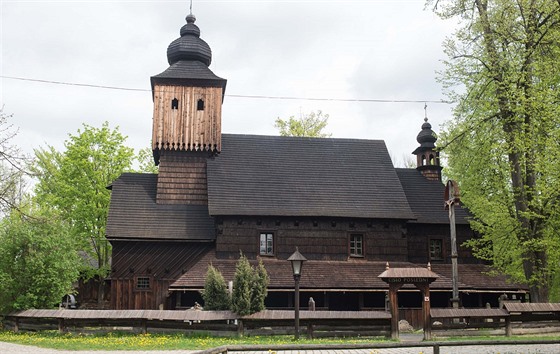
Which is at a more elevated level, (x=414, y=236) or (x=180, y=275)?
(x=414, y=236)

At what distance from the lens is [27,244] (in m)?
20.9

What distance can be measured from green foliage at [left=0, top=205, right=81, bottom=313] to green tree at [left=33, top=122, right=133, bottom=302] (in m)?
11.5

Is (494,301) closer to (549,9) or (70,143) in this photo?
(549,9)

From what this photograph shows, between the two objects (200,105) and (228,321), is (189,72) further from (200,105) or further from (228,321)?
(228,321)

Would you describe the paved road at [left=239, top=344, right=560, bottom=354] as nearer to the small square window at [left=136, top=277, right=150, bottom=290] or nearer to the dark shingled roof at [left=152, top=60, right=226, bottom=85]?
the small square window at [left=136, top=277, right=150, bottom=290]

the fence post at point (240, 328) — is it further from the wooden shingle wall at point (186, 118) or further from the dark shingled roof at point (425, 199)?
the dark shingled roof at point (425, 199)

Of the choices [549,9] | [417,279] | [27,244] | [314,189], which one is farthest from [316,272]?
[549,9]

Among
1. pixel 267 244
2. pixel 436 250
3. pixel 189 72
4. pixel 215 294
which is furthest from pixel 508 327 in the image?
pixel 189 72

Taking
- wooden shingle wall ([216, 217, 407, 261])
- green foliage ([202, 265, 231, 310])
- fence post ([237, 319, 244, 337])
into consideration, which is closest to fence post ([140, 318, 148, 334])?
green foliage ([202, 265, 231, 310])

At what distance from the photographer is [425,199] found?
2950 centimetres

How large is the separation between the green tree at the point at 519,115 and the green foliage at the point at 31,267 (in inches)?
585

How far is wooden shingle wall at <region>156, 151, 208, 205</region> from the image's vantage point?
1096 inches

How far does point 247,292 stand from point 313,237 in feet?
26.9

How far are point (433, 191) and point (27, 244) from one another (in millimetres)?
18802
